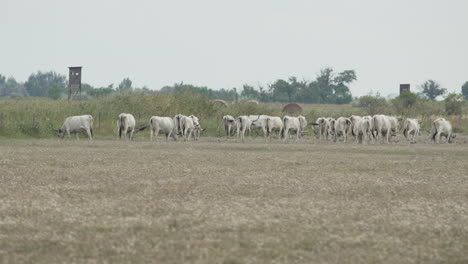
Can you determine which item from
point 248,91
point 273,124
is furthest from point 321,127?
point 248,91

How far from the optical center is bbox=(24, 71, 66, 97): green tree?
174375 mm

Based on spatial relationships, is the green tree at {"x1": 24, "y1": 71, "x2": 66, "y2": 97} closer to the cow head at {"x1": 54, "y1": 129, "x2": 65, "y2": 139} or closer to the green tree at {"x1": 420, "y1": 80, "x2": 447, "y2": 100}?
the green tree at {"x1": 420, "y1": 80, "x2": 447, "y2": 100}

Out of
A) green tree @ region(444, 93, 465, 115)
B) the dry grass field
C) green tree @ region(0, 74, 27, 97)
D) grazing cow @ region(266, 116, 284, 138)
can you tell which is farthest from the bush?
green tree @ region(0, 74, 27, 97)

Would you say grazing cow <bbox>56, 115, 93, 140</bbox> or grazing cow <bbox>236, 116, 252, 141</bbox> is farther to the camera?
grazing cow <bbox>236, 116, 252, 141</bbox>

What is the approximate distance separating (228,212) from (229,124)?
104 ft

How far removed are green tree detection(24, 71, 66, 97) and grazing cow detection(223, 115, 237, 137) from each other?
137910mm

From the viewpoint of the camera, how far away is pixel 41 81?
Answer: 18012cm

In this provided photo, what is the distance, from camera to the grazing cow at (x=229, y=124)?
42281 mm

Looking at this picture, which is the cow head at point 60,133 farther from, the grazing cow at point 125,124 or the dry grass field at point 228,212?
the dry grass field at point 228,212

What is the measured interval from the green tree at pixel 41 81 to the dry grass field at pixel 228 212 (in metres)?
161

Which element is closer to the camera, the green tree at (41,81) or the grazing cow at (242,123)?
the grazing cow at (242,123)

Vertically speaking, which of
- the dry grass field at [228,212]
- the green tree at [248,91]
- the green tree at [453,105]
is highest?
the green tree at [248,91]

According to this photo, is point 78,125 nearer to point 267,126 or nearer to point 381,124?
point 267,126

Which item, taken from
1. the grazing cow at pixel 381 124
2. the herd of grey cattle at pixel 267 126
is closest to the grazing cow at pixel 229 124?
the herd of grey cattle at pixel 267 126
